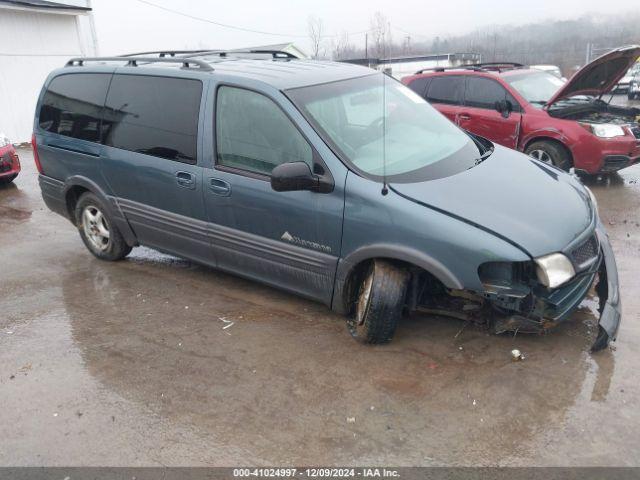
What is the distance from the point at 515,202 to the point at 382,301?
3.41 feet

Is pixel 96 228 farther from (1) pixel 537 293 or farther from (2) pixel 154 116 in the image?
(1) pixel 537 293

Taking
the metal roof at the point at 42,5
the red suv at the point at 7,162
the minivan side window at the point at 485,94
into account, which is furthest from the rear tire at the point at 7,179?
the minivan side window at the point at 485,94

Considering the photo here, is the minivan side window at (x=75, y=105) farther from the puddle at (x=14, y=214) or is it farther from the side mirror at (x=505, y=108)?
the side mirror at (x=505, y=108)

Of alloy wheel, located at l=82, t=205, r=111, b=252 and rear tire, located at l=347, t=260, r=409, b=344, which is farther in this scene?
alloy wheel, located at l=82, t=205, r=111, b=252

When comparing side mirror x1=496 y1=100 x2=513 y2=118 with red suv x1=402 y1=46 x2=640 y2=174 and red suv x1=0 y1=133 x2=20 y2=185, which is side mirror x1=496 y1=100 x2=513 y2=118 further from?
red suv x1=0 y1=133 x2=20 y2=185

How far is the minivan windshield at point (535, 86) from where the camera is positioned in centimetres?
781

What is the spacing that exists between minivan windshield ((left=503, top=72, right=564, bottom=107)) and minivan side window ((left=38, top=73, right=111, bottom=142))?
5770 mm

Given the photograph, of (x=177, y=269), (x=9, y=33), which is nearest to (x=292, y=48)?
(x=9, y=33)

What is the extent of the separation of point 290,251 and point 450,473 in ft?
5.94

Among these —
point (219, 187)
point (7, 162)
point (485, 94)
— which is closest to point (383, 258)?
point (219, 187)

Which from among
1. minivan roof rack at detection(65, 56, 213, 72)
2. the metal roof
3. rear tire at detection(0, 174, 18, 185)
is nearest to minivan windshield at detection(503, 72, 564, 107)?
minivan roof rack at detection(65, 56, 213, 72)

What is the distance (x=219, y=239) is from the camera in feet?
13.7

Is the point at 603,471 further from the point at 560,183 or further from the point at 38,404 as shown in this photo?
the point at 38,404

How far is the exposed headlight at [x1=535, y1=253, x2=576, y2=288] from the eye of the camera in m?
3.01
